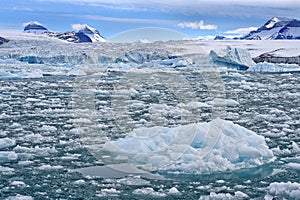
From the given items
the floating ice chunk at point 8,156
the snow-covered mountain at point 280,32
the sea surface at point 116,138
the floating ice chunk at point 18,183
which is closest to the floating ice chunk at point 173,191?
the sea surface at point 116,138

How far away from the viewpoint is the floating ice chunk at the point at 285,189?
181 inches

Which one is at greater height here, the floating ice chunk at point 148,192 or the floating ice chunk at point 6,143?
the floating ice chunk at point 6,143

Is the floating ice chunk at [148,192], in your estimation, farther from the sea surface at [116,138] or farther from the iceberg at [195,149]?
the iceberg at [195,149]

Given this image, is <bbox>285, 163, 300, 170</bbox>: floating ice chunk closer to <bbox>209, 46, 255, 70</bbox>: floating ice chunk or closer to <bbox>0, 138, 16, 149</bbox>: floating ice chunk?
<bbox>0, 138, 16, 149</bbox>: floating ice chunk

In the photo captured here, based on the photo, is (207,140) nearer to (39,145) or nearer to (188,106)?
(39,145)

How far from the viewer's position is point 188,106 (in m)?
11.2

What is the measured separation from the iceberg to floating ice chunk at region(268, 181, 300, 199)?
80 centimetres

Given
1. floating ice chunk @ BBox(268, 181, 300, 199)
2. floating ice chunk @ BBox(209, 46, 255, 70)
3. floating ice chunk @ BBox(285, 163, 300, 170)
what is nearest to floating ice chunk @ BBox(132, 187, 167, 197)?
floating ice chunk @ BBox(268, 181, 300, 199)

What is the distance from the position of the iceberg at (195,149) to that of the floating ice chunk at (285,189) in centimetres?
80

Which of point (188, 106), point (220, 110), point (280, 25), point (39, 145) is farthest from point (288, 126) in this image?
point (280, 25)

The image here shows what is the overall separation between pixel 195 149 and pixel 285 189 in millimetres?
1393

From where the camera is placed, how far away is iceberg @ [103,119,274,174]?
5578 millimetres

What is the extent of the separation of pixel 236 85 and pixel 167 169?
41.2 feet

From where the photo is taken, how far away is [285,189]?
15.6ft
